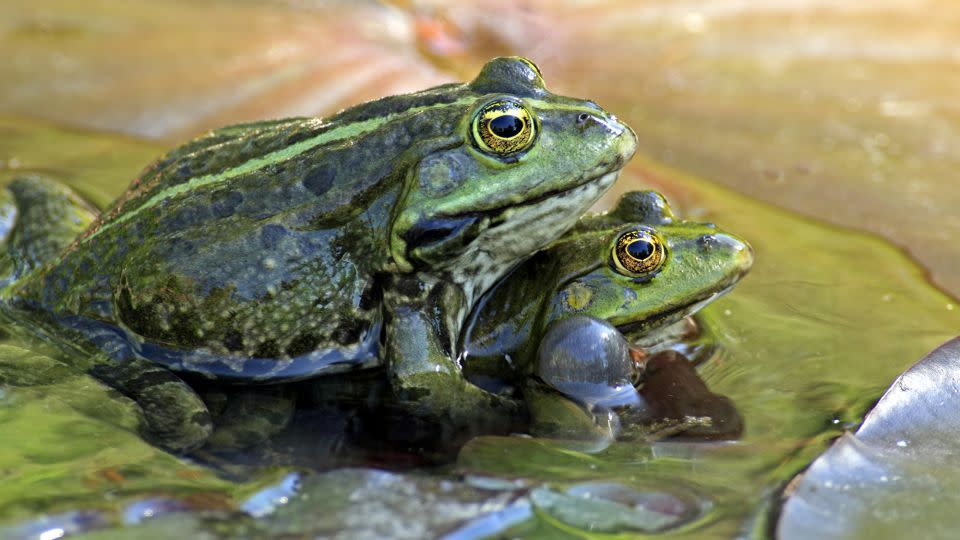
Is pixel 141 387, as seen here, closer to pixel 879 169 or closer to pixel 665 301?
pixel 665 301

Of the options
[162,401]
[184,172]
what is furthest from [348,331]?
[184,172]

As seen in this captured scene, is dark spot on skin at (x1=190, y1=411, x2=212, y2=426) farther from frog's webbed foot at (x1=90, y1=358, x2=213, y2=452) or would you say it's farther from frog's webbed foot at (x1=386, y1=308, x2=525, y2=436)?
frog's webbed foot at (x1=386, y1=308, x2=525, y2=436)

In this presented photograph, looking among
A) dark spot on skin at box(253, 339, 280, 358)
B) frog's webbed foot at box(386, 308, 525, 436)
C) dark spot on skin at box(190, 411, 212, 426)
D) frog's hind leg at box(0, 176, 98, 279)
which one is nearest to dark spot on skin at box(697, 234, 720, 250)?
frog's webbed foot at box(386, 308, 525, 436)

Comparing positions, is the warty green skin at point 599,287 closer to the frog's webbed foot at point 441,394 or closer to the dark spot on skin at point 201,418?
the frog's webbed foot at point 441,394

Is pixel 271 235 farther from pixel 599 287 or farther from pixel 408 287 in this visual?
pixel 599 287

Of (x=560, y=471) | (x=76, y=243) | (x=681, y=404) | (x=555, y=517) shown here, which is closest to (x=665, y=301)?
(x=681, y=404)
